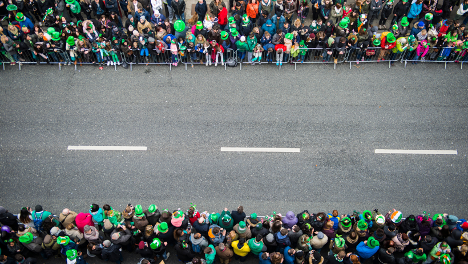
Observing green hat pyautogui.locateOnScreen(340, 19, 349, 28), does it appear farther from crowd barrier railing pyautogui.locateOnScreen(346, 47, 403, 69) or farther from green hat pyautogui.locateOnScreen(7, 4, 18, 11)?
green hat pyautogui.locateOnScreen(7, 4, 18, 11)

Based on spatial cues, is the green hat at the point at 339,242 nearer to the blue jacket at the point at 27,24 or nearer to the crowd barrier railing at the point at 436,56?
the crowd barrier railing at the point at 436,56

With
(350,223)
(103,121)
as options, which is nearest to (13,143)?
(103,121)

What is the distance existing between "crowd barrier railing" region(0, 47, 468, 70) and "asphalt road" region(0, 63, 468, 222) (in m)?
0.33

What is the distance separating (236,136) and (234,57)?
344 centimetres

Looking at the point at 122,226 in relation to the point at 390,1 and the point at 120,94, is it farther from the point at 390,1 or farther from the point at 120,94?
the point at 390,1

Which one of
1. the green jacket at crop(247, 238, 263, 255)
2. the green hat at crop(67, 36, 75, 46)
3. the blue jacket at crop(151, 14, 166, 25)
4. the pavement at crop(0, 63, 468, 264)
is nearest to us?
the green jacket at crop(247, 238, 263, 255)

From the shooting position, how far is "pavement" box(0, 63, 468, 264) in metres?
10.1

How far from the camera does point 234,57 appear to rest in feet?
41.7

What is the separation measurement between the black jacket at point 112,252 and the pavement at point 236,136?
180 cm

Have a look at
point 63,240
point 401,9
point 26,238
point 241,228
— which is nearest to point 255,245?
point 241,228

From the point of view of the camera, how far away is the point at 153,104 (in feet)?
38.5

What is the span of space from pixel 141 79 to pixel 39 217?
587 cm

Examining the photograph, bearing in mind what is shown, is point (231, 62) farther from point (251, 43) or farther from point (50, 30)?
point (50, 30)

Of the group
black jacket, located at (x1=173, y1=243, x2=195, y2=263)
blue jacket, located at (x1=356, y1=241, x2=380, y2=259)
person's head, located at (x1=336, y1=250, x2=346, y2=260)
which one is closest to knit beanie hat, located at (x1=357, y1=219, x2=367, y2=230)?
blue jacket, located at (x1=356, y1=241, x2=380, y2=259)
